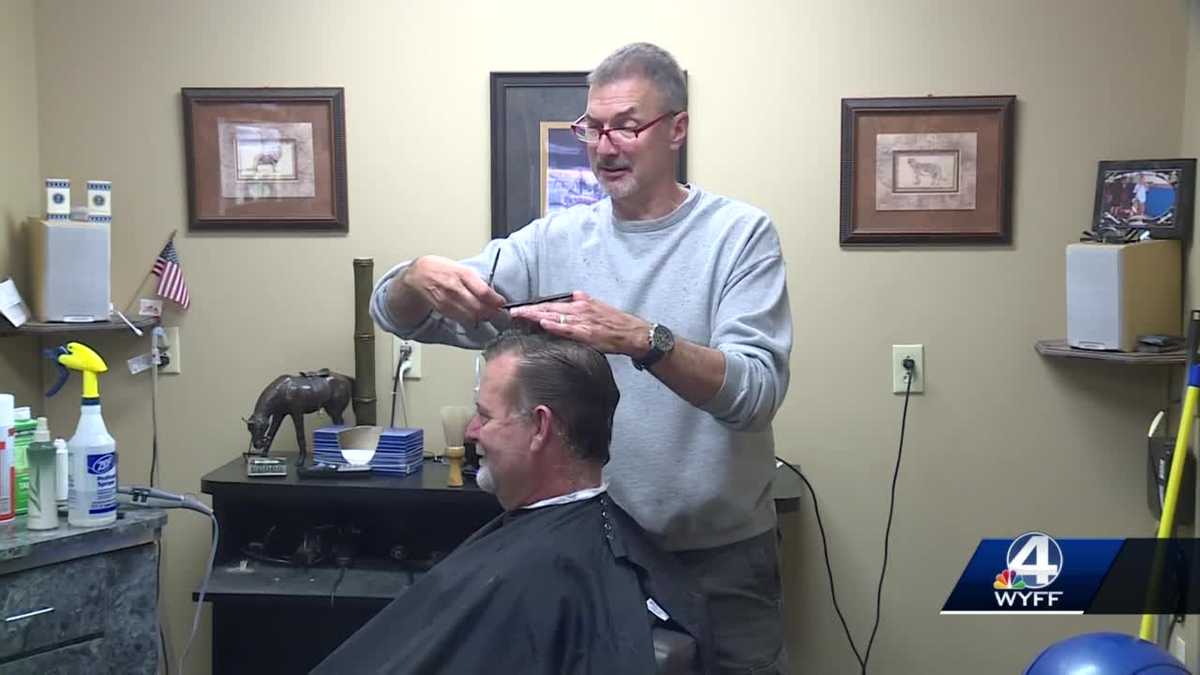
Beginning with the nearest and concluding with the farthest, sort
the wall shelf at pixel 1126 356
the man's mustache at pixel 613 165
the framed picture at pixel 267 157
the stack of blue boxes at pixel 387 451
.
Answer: the man's mustache at pixel 613 165 < the wall shelf at pixel 1126 356 < the stack of blue boxes at pixel 387 451 < the framed picture at pixel 267 157

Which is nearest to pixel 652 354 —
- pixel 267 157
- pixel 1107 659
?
pixel 1107 659

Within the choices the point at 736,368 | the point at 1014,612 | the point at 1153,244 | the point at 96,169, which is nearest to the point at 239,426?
the point at 96,169

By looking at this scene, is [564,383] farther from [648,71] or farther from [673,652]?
[648,71]

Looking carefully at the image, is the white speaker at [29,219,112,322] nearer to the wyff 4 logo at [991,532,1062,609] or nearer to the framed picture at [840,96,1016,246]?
the framed picture at [840,96,1016,246]

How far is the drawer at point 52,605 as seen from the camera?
1928 mm

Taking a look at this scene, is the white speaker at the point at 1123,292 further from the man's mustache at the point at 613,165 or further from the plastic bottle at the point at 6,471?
the plastic bottle at the point at 6,471

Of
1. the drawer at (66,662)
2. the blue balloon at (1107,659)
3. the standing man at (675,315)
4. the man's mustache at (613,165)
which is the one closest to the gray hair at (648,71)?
the standing man at (675,315)

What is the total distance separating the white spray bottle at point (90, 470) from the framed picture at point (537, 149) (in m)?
1.03

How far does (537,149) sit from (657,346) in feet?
4.26

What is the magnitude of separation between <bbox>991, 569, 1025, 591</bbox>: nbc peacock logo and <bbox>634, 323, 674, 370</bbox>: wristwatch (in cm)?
159

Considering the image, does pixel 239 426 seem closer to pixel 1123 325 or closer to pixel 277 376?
pixel 277 376

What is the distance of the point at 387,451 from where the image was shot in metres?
2.49

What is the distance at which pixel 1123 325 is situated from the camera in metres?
2.41

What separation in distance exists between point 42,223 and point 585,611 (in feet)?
5.89
